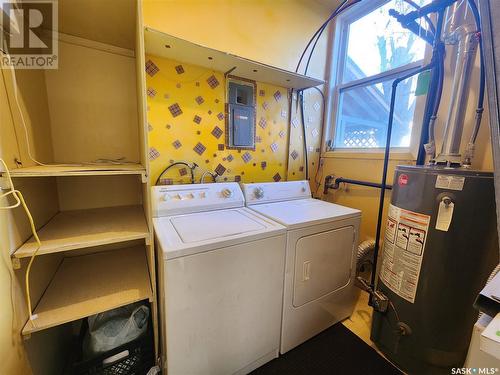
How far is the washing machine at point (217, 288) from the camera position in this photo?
0.99 metres

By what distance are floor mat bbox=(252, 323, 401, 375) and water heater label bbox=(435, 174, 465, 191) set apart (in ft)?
3.95

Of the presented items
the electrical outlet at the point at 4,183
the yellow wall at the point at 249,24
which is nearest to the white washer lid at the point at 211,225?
the electrical outlet at the point at 4,183

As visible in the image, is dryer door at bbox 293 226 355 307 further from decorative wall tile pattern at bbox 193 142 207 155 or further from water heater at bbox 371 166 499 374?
decorative wall tile pattern at bbox 193 142 207 155

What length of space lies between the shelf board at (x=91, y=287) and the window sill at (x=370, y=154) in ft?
6.78

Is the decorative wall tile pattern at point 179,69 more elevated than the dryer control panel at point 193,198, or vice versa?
the decorative wall tile pattern at point 179,69

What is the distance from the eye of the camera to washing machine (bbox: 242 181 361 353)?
132cm

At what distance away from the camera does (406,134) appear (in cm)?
188

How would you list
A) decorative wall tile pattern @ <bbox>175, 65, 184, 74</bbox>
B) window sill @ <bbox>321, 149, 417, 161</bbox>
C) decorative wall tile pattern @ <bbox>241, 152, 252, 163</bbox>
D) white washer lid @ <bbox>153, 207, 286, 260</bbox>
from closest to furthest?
white washer lid @ <bbox>153, 207, 286, 260</bbox> → decorative wall tile pattern @ <bbox>175, 65, 184, 74</bbox> → window sill @ <bbox>321, 149, 417, 161</bbox> → decorative wall tile pattern @ <bbox>241, 152, 252, 163</bbox>

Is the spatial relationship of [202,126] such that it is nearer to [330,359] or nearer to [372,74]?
[372,74]

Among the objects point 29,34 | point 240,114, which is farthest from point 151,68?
point 240,114

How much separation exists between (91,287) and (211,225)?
71 cm

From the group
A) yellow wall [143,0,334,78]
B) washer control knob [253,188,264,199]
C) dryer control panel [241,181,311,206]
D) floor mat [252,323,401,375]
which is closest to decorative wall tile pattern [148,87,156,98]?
yellow wall [143,0,334,78]

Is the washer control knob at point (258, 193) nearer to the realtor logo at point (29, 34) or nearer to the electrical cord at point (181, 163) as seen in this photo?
the electrical cord at point (181, 163)

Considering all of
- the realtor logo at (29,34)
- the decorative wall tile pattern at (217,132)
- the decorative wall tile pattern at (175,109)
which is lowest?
the decorative wall tile pattern at (217,132)
